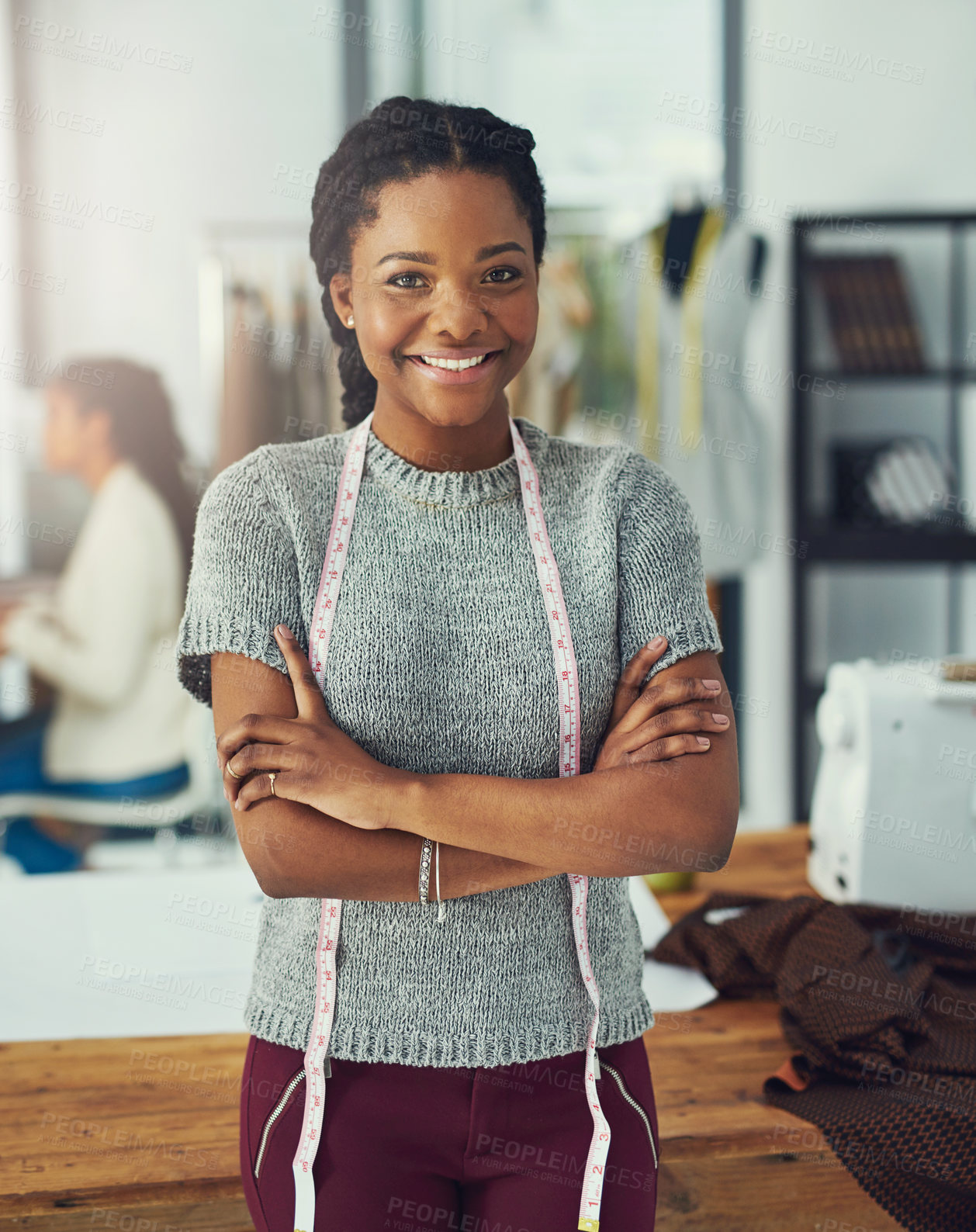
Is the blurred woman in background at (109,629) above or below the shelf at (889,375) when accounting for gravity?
below

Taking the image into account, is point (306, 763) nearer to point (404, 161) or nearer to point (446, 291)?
point (446, 291)

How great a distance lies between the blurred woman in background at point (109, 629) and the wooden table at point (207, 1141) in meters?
1.98

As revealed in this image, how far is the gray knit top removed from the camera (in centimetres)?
113

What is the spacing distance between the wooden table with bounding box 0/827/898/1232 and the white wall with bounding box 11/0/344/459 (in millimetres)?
3024

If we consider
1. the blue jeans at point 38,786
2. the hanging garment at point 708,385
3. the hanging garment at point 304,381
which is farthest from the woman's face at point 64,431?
the hanging garment at point 708,385

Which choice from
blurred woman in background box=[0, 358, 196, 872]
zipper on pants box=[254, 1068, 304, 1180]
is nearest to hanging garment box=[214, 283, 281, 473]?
blurred woman in background box=[0, 358, 196, 872]

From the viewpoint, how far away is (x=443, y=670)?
1.14 meters

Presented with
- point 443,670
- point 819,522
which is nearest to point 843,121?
point 819,522

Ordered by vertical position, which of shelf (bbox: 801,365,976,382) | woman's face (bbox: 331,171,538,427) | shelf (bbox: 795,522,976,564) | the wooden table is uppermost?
shelf (bbox: 801,365,976,382)

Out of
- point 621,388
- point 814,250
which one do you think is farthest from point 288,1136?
point 814,250

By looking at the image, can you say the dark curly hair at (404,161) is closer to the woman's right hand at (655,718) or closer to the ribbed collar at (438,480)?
the ribbed collar at (438,480)

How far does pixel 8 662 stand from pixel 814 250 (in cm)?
321

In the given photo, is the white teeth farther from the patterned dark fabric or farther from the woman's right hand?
the patterned dark fabric

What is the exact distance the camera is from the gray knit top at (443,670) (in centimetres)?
113
